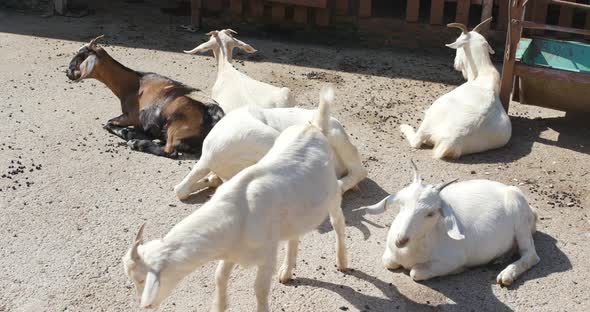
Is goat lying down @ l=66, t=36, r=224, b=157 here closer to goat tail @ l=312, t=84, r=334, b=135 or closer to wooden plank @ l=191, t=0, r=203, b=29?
goat tail @ l=312, t=84, r=334, b=135

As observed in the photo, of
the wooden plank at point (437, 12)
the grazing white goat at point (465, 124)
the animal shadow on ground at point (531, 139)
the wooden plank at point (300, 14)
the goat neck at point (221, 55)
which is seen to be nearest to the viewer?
the grazing white goat at point (465, 124)

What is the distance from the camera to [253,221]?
4316 millimetres

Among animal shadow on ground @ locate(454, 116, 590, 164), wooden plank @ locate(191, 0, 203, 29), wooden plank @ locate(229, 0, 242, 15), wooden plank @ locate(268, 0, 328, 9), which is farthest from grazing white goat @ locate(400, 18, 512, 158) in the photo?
wooden plank @ locate(191, 0, 203, 29)

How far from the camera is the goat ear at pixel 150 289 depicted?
374 cm

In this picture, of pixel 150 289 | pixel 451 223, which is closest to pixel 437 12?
pixel 451 223

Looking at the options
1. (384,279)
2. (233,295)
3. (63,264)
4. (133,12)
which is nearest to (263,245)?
(233,295)

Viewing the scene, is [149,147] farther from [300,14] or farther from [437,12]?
[437,12]

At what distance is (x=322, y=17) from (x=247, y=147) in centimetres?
517

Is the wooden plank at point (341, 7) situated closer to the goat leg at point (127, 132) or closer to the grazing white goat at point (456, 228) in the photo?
the goat leg at point (127, 132)

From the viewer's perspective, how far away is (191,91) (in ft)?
25.6

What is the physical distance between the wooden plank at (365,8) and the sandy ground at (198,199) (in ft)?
2.04

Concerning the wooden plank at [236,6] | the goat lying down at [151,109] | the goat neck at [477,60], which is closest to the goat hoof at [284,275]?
the goat lying down at [151,109]

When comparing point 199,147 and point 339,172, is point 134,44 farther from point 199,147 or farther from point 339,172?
point 339,172

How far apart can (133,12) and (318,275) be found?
7.71 meters
